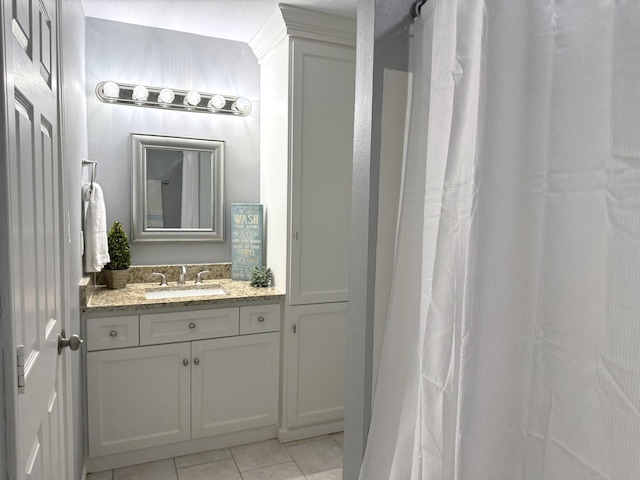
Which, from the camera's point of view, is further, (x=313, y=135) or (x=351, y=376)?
(x=313, y=135)

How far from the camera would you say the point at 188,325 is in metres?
2.40

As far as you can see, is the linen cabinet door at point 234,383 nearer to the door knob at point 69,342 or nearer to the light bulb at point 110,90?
the door knob at point 69,342

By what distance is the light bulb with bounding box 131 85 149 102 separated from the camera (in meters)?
2.64

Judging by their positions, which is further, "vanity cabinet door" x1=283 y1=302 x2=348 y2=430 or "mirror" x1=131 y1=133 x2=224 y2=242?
"mirror" x1=131 y1=133 x2=224 y2=242

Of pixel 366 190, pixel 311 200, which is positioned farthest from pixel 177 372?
pixel 366 190

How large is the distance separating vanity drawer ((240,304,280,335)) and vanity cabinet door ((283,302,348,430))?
0.28 feet

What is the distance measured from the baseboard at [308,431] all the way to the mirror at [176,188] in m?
1.29

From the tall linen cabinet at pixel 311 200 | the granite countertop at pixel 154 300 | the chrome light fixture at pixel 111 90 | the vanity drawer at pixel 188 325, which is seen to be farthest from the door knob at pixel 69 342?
the chrome light fixture at pixel 111 90

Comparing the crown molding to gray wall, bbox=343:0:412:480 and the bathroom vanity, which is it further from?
the bathroom vanity

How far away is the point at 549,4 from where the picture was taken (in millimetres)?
819

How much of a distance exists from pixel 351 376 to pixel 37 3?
1308 millimetres

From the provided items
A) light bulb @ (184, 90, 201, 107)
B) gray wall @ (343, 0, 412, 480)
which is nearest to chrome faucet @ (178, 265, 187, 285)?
light bulb @ (184, 90, 201, 107)

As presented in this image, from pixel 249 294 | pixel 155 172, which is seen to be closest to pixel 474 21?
pixel 249 294

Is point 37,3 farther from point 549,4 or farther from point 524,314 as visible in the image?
point 524,314
